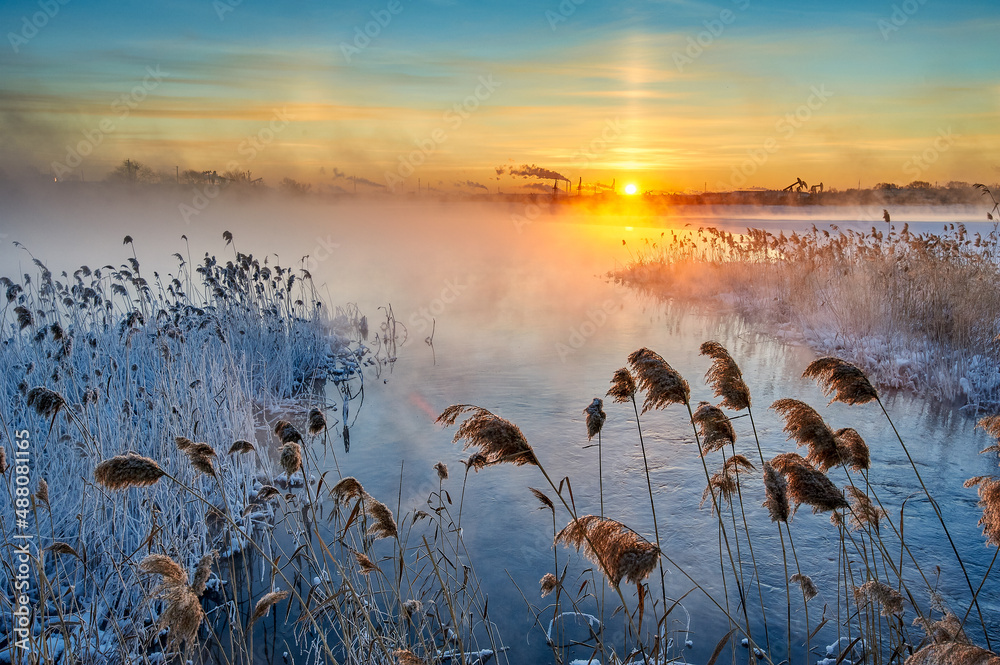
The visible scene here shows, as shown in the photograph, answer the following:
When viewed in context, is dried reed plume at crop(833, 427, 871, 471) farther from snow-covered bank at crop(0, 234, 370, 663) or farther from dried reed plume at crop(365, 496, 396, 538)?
snow-covered bank at crop(0, 234, 370, 663)

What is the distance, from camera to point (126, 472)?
2.08 metres

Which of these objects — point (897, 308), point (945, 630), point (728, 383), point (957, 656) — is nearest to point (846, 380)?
point (728, 383)

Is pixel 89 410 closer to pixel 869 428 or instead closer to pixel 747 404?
pixel 747 404

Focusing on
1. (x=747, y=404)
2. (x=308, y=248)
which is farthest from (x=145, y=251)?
(x=747, y=404)

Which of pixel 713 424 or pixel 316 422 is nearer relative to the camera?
pixel 713 424

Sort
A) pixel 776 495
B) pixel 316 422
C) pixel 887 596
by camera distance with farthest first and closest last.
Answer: pixel 316 422, pixel 776 495, pixel 887 596

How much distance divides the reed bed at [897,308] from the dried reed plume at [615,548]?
766 cm

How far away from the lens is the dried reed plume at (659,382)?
2.54 metres

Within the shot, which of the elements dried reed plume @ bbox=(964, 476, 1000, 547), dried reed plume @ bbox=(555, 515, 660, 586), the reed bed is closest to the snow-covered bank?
dried reed plume @ bbox=(555, 515, 660, 586)

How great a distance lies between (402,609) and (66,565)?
113 inches

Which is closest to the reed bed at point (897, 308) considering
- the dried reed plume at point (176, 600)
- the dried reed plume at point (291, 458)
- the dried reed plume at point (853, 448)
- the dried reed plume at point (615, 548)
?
the dried reed plume at point (853, 448)

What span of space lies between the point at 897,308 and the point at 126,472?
1083 cm

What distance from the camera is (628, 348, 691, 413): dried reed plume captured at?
2535 mm

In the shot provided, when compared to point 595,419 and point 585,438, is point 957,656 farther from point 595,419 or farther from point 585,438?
point 585,438
